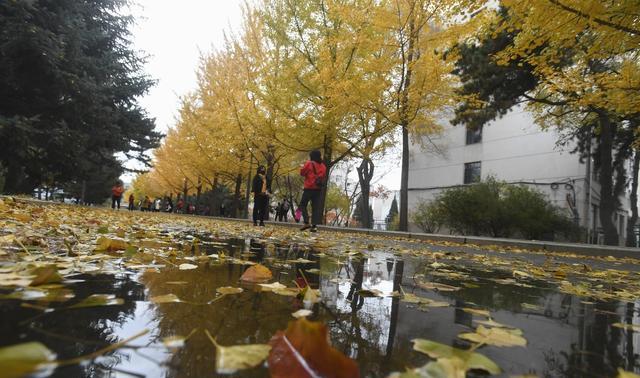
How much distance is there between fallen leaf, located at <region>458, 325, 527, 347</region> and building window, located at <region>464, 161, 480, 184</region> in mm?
23204

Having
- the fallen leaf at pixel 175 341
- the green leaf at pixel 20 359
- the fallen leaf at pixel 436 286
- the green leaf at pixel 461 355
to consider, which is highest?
the green leaf at pixel 20 359

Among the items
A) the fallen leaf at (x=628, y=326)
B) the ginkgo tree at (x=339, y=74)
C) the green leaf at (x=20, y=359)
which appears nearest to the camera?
the green leaf at (x=20, y=359)

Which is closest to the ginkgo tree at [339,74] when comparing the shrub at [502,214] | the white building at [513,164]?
the shrub at [502,214]

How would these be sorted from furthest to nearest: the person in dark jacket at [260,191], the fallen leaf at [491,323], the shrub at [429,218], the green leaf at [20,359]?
the shrub at [429,218]
the person in dark jacket at [260,191]
the fallen leaf at [491,323]
the green leaf at [20,359]

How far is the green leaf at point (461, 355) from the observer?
2.97 feet

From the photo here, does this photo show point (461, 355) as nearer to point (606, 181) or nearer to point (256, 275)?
point (256, 275)

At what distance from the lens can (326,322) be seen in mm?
1265

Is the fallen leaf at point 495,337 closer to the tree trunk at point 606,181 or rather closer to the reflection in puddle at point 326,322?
the reflection in puddle at point 326,322

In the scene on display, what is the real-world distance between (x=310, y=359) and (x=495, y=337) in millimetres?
794

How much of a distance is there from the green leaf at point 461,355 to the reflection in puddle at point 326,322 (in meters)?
0.03

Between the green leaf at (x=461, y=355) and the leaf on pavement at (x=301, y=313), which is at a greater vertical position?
the green leaf at (x=461, y=355)

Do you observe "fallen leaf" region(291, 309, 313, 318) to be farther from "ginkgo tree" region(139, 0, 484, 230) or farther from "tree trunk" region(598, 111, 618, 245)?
"tree trunk" region(598, 111, 618, 245)

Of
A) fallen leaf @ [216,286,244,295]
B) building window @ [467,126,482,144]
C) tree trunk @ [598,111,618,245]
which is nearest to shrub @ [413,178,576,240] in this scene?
tree trunk @ [598,111,618,245]

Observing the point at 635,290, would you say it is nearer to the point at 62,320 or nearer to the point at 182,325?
the point at 182,325
